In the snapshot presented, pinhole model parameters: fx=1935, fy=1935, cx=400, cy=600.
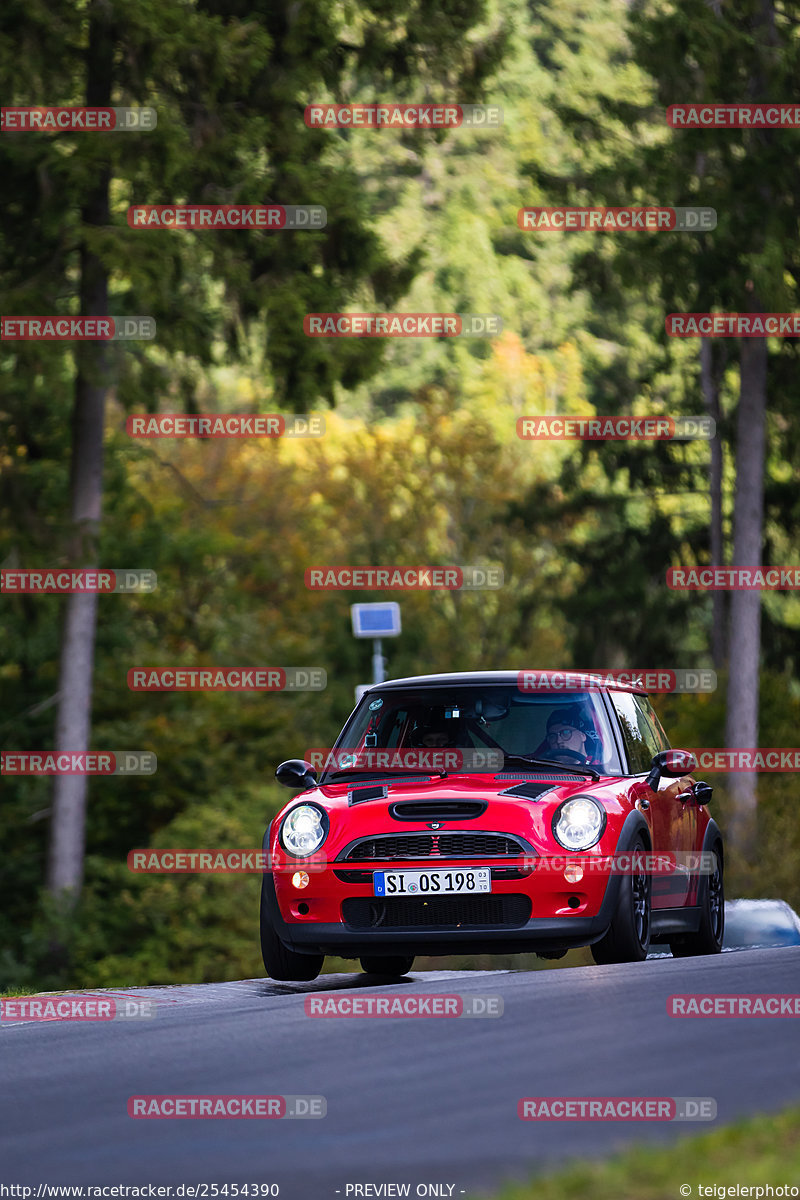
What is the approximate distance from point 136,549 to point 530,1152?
29116 mm

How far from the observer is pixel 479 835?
33.6ft

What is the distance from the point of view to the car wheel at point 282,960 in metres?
10.9

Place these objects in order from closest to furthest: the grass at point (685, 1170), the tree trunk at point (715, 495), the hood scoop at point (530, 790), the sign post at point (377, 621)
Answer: the grass at point (685, 1170) < the hood scoop at point (530, 790) < the sign post at point (377, 621) < the tree trunk at point (715, 495)

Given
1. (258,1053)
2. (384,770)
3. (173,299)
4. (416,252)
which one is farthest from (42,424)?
(258,1053)

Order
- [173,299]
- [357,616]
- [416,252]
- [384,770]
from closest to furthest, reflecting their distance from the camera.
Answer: [384,770] < [357,616] < [173,299] < [416,252]

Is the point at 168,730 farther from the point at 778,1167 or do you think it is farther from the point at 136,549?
the point at 778,1167

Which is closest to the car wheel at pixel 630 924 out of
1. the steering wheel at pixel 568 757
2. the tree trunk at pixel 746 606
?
the steering wheel at pixel 568 757

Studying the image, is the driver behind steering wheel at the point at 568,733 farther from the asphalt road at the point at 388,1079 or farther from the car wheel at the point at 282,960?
the car wheel at the point at 282,960

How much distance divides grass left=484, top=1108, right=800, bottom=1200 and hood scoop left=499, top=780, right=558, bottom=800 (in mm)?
5118

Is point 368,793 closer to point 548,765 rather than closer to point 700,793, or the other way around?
point 548,765

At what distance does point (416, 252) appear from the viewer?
27.0 m

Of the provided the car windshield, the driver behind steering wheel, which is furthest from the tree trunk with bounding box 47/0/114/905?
the driver behind steering wheel

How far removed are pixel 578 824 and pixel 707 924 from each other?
236 centimetres

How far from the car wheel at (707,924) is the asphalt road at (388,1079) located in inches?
88.5
